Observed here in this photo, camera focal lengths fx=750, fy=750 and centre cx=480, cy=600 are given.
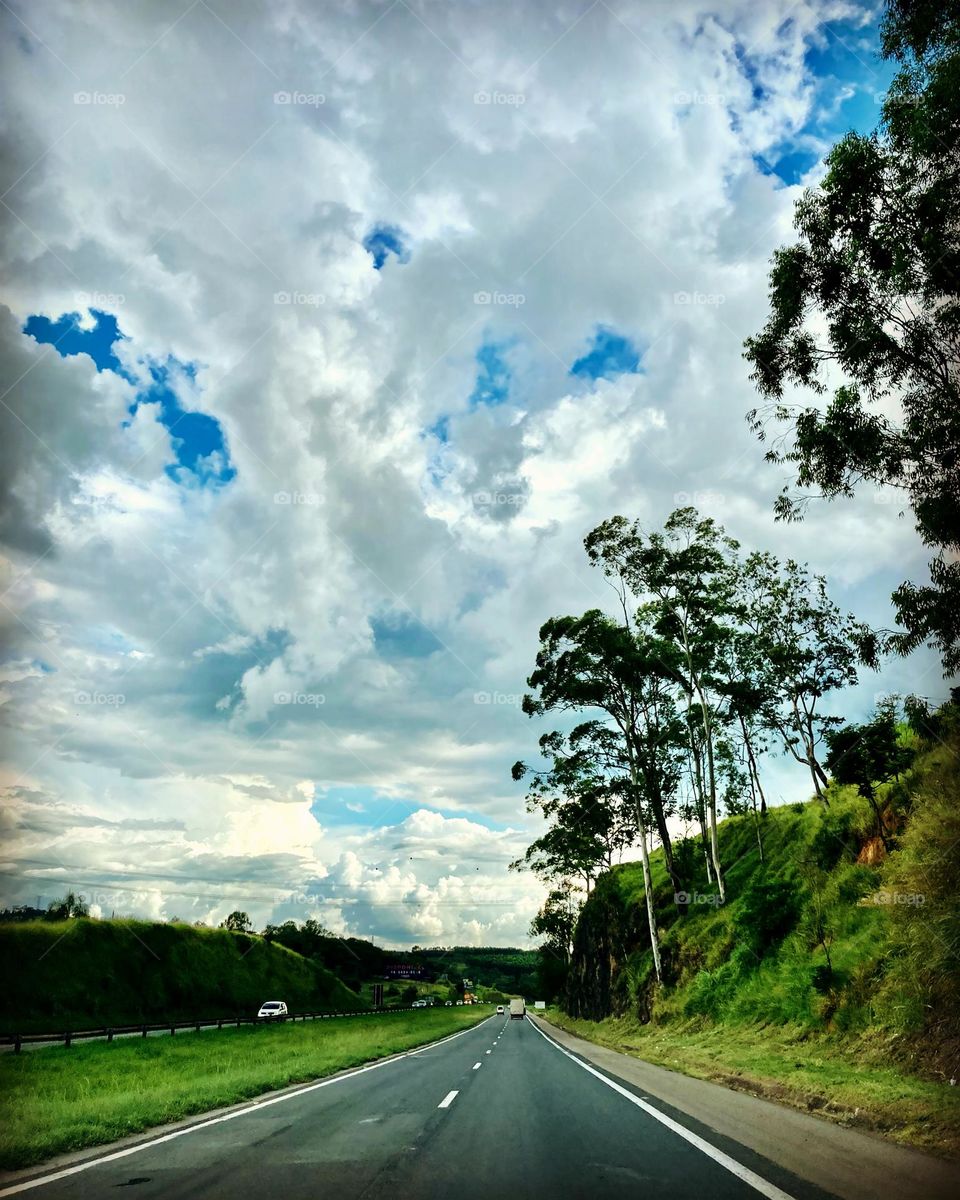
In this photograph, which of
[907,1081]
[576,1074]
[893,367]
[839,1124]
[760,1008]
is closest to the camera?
[839,1124]

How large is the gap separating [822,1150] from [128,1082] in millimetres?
14363

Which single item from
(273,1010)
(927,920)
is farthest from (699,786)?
(273,1010)

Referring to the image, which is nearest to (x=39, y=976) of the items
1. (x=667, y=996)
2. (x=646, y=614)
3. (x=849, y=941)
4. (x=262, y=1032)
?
(x=262, y=1032)

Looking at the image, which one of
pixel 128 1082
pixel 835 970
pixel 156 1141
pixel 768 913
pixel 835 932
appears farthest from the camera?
pixel 768 913

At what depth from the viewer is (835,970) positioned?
1655cm

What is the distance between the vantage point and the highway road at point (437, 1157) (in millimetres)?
6125

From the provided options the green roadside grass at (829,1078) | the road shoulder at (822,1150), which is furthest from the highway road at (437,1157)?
the green roadside grass at (829,1078)

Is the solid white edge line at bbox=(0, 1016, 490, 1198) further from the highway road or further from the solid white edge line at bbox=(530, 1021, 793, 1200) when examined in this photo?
the solid white edge line at bbox=(530, 1021, 793, 1200)

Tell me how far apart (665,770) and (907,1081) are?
24.1m

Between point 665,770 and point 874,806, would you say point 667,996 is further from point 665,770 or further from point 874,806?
point 874,806

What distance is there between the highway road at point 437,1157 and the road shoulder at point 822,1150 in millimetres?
293

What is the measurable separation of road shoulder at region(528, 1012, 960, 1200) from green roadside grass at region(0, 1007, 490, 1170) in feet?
23.6

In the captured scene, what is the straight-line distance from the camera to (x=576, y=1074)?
1630 cm

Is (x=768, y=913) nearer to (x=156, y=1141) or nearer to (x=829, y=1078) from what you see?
(x=829, y=1078)
